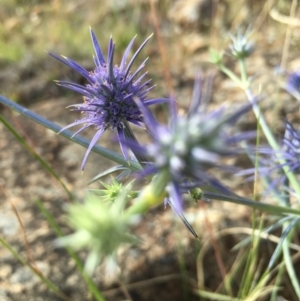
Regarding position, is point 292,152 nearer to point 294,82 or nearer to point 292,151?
point 292,151

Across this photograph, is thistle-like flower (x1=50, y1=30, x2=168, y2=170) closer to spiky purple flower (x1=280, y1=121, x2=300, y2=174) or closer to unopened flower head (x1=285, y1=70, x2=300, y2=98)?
spiky purple flower (x1=280, y1=121, x2=300, y2=174)

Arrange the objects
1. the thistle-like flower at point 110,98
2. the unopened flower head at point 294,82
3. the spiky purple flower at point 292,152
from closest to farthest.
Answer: the thistle-like flower at point 110,98
the spiky purple flower at point 292,152
the unopened flower head at point 294,82

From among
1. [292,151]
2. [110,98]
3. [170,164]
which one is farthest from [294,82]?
[170,164]

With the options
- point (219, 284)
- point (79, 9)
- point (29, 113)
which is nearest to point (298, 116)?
point (219, 284)

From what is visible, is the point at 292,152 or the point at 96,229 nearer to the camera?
the point at 96,229

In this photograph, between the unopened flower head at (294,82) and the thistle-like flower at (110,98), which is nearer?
the thistle-like flower at (110,98)

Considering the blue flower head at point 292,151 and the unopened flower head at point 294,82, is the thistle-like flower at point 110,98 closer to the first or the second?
the blue flower head at point 292,151

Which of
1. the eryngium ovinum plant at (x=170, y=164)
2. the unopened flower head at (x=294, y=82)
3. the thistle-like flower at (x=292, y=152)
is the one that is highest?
the unopened flower head at (x=294, y=82)

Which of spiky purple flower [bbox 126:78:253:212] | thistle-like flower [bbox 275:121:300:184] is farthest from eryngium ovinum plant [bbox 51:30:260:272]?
thistle-like flower [bbox 275:121:300:184]

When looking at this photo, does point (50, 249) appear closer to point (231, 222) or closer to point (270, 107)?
point (231, 222)

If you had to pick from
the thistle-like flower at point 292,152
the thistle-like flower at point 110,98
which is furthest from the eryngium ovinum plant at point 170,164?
the thistle-like flower at point 292,152

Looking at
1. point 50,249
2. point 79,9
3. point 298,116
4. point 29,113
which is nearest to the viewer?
point 29,113
